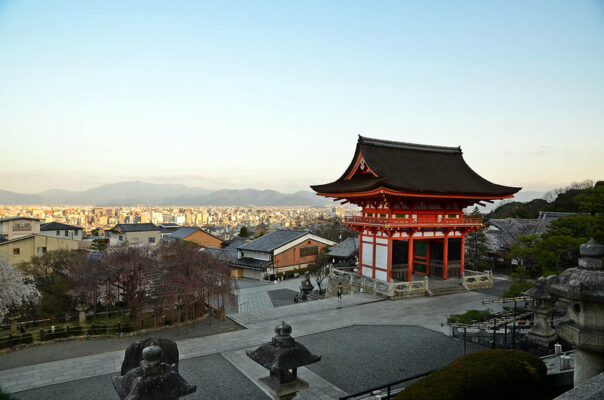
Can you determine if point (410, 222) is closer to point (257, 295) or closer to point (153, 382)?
point (257, 295)

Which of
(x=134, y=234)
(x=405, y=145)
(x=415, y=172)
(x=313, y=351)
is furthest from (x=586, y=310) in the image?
(x=134, y=234)

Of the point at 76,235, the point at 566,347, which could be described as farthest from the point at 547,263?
the point at 76,235

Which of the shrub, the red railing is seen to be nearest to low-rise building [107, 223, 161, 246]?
the red railing

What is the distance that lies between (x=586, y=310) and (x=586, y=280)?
0.46 m

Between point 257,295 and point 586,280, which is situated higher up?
point 586,280

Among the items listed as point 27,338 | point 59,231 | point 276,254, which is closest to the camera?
point 27,338

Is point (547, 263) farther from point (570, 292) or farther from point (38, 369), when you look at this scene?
point (38, 369)

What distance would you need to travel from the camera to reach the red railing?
23.6 metres

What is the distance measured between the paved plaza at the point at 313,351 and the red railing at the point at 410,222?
5776mm

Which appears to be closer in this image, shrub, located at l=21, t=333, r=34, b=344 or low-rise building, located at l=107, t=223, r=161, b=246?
shrub, located at l=21, t=333, r=34, b=344

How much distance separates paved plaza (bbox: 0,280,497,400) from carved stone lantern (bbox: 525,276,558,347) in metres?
2.59

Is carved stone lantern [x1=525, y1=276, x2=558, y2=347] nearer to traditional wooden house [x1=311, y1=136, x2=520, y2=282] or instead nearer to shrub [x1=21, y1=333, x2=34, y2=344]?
traditional wooden house [x1=311, y1=136, x2=520, y2=282]

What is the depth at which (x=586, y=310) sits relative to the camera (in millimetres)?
5484

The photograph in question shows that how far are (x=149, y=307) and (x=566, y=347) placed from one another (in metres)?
17.3
